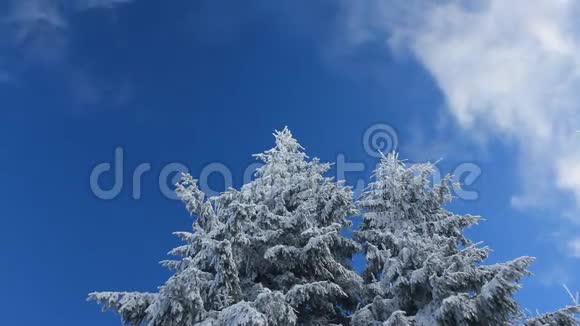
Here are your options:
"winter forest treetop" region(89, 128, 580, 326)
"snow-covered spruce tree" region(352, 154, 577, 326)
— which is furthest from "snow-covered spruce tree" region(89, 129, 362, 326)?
"snow-covered spruce tree" region(352, 154, 577, 326)

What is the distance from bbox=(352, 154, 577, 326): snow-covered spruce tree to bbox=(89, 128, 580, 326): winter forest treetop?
1.3 inches

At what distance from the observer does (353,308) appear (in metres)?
14.4

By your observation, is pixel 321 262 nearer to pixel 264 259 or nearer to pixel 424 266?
pixel 264 259

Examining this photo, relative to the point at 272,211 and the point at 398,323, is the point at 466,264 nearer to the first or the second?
the point at 398,323

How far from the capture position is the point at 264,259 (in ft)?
44.1

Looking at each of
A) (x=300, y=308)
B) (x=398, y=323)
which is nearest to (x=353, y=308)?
(x=300, y=308)

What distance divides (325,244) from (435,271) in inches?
114

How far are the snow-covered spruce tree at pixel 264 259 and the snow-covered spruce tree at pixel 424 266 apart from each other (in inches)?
42.3

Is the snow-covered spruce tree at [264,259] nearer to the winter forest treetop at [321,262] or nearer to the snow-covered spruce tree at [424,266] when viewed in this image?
the winter forest treetop at [321,262]

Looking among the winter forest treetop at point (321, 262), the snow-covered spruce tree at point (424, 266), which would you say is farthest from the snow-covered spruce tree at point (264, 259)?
the snow-covered spruce tree at point (424, 266)

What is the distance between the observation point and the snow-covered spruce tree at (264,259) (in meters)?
10.7

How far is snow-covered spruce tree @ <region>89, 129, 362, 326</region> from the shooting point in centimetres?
1068

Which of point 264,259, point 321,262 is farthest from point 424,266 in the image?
point 264,259

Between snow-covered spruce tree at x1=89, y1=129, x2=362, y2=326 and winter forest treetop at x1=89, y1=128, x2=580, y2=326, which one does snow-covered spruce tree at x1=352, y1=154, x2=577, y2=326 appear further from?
snow-covered spruce tree at x1=89, y1=129, x2=362, y2=326
